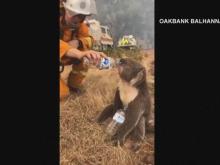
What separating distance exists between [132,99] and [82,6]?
778mm

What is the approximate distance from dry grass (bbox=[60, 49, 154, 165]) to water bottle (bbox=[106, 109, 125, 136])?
5 centimetres

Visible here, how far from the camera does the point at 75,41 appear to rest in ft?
11.2

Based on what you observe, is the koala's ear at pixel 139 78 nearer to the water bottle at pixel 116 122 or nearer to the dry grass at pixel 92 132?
the dry grass at pixel 92 132

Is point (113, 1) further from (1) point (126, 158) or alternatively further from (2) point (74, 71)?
(1) point (126, 158)

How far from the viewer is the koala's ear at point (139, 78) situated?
11.0ft

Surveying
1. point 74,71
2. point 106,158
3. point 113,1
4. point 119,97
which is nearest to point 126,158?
point 106,158

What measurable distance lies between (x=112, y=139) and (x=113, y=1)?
3.32 feet

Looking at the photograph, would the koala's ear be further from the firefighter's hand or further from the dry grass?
the firefighter's hand

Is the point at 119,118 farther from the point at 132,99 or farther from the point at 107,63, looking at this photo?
the point at 107,63

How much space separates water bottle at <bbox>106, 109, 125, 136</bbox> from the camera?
3.40 metres

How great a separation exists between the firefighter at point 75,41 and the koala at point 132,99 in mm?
218

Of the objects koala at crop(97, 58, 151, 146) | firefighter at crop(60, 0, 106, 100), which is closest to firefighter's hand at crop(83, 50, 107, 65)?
firefighter at crop(60, 0, 106, 100)

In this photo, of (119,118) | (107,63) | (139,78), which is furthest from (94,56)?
(119,118)

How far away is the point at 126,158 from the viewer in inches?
132
